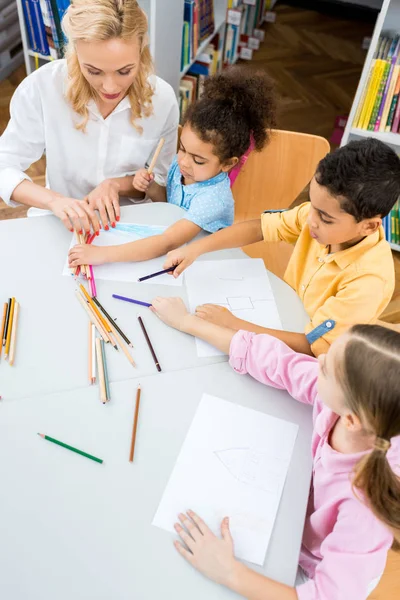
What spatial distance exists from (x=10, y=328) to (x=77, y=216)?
381mm

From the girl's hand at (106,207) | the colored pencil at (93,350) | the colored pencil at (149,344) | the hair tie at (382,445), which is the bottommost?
the colored pencil at (149,344)

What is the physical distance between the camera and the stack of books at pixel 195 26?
8.67 feet

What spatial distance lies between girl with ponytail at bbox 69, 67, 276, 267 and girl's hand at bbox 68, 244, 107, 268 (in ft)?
0.51

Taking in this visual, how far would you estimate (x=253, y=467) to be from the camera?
0.90 m

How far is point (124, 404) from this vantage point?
97 cm

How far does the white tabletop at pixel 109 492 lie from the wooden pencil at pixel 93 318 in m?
0.13

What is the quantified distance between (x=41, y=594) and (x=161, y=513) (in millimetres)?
215

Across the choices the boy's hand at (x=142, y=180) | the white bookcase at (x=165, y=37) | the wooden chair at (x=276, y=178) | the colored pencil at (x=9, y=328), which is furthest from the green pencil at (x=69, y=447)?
the white bookcase at (x=165, y=37)

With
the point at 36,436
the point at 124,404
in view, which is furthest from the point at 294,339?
the point at 36,436

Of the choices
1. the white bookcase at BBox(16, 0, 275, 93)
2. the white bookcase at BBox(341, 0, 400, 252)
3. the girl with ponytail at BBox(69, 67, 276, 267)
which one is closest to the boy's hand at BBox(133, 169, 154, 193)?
the girl with ponytail at BBox(69, 67, 276, 267)

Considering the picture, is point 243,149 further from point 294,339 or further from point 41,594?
point 41,594

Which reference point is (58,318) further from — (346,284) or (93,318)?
(346,284)

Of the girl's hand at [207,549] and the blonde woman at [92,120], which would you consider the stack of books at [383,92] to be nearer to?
the blonde woman at [92,120]

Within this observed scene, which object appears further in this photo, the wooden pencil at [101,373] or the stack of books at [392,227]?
the stack of books at [392,227]
